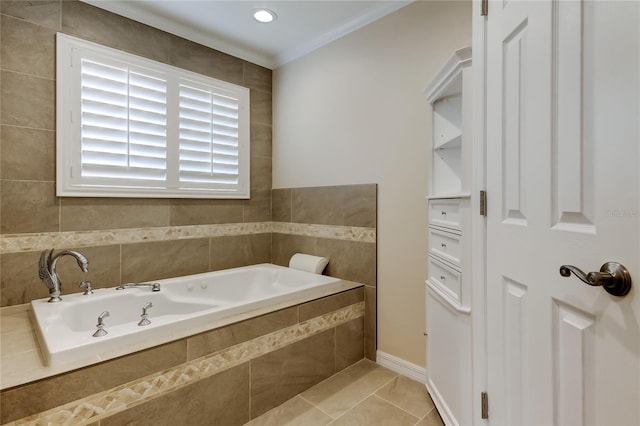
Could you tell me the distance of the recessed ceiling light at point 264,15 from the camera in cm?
237

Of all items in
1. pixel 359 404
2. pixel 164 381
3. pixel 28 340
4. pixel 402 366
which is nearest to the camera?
pixel 164 381

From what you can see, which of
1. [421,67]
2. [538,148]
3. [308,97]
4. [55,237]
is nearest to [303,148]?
[308,97]

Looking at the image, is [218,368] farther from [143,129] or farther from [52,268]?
[143,129]

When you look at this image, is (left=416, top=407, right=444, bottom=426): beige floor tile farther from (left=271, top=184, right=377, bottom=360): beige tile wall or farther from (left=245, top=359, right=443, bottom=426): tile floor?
(left=271, top=184, right=377, bottom=360): beige tile wall

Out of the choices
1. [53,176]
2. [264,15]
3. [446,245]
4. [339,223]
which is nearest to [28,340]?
[53,176]

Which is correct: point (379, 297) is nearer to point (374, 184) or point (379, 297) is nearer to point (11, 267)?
point (374, 184)

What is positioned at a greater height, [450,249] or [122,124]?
[122,124]

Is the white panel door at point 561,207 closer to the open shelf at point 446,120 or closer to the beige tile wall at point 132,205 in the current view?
the open shelf at point 446,120

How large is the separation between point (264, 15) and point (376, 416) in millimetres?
2845

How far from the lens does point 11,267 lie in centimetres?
196

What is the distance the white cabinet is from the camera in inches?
53.7

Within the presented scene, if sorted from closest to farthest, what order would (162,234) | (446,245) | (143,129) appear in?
(446,245) → (143,129) → (162,234)

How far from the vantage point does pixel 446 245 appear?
5.31 ft

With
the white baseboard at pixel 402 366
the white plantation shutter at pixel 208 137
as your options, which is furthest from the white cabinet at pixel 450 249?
the white plantation shutter at pixel 208 137
